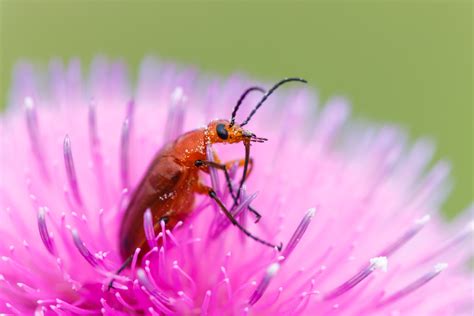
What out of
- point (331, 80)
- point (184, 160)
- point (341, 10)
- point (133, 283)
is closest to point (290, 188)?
point (184, 160)

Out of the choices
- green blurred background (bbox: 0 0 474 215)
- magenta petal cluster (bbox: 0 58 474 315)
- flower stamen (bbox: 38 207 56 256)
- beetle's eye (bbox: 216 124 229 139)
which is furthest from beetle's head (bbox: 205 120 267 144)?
green blurred background (bbox: 0 0 474 215)

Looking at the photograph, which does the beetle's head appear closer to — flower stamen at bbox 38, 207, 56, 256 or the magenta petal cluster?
the magenta petal cluster

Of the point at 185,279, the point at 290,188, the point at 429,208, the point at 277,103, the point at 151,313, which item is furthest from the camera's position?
the point at 277,103

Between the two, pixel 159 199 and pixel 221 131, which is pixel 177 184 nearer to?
pixel 159 199

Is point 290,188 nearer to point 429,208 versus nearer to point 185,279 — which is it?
point 185,279

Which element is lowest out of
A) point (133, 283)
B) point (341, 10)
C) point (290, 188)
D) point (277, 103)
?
point (133, 283)

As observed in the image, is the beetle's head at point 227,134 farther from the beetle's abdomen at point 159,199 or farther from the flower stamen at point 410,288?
the flower stamen at point 410,288
